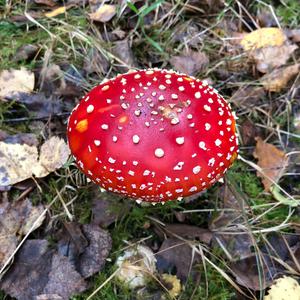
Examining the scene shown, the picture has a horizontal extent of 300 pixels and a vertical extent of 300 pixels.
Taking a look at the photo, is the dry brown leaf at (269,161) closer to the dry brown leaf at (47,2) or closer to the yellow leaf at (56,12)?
the yellow leaf at (56,12)

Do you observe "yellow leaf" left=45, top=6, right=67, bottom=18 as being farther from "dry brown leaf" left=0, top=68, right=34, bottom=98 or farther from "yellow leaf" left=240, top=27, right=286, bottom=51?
"yellow leaf" left=240, top=27, right=286, bottom=51

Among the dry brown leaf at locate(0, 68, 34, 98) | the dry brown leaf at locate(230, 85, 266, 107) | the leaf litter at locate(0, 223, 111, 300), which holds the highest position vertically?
the dry brown leaf at locate(230, 85, 266, 107)

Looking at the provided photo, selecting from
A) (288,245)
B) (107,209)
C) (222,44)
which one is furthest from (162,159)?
(222,44)

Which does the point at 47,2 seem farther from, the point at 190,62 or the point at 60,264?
the point at 60,264

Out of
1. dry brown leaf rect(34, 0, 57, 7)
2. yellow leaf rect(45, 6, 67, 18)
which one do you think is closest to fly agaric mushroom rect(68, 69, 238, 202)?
yellow leaf rect(45, 6, 67, 18)

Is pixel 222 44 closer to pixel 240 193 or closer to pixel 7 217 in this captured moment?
pixel 240 193
